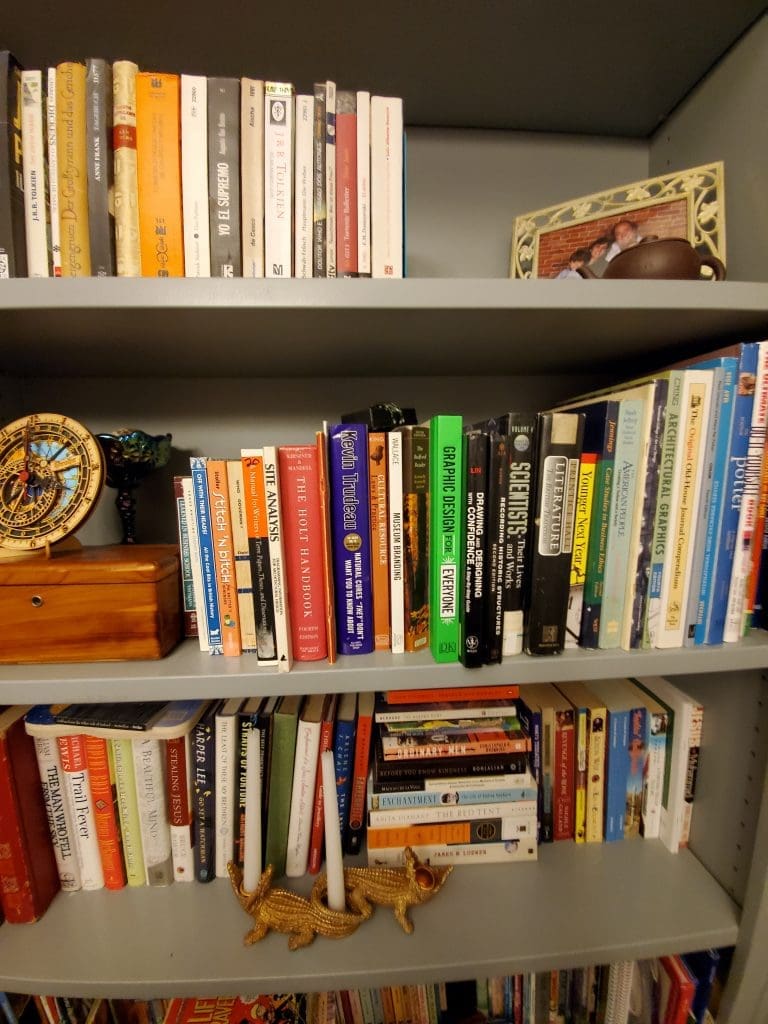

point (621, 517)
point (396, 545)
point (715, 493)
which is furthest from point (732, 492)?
point (396, 545)

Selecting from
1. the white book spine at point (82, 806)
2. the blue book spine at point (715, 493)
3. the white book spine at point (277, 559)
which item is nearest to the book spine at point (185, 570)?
the white book spine at point (277, 559)

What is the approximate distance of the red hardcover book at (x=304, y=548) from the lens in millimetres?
505

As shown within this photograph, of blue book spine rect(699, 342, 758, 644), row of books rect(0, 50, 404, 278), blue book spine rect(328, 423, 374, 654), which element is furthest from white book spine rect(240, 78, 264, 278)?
blue book spine rect(699, 342, 758, 644)

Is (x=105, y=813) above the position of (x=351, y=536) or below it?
below

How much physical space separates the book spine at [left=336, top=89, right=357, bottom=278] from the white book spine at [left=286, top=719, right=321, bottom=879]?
2.00ft

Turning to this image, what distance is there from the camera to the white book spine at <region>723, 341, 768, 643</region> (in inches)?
20.0

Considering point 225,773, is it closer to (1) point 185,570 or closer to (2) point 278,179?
(1) point 185,570

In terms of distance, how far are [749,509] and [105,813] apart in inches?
36.8

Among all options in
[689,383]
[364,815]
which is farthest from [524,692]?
[689,383]

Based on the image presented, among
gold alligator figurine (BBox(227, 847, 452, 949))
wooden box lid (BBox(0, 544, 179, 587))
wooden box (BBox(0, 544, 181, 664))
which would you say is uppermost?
wooden box lid (BBox(0, 544, 179, 587))

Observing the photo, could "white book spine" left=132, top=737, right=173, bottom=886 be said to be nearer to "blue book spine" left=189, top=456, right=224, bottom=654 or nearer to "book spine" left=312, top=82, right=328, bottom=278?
"blue book spine" left=189, top=456, right=224, bottom=654

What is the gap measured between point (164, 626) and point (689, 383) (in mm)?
675

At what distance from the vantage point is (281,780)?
2.10 ft

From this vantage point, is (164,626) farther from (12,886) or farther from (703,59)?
(703,59)
